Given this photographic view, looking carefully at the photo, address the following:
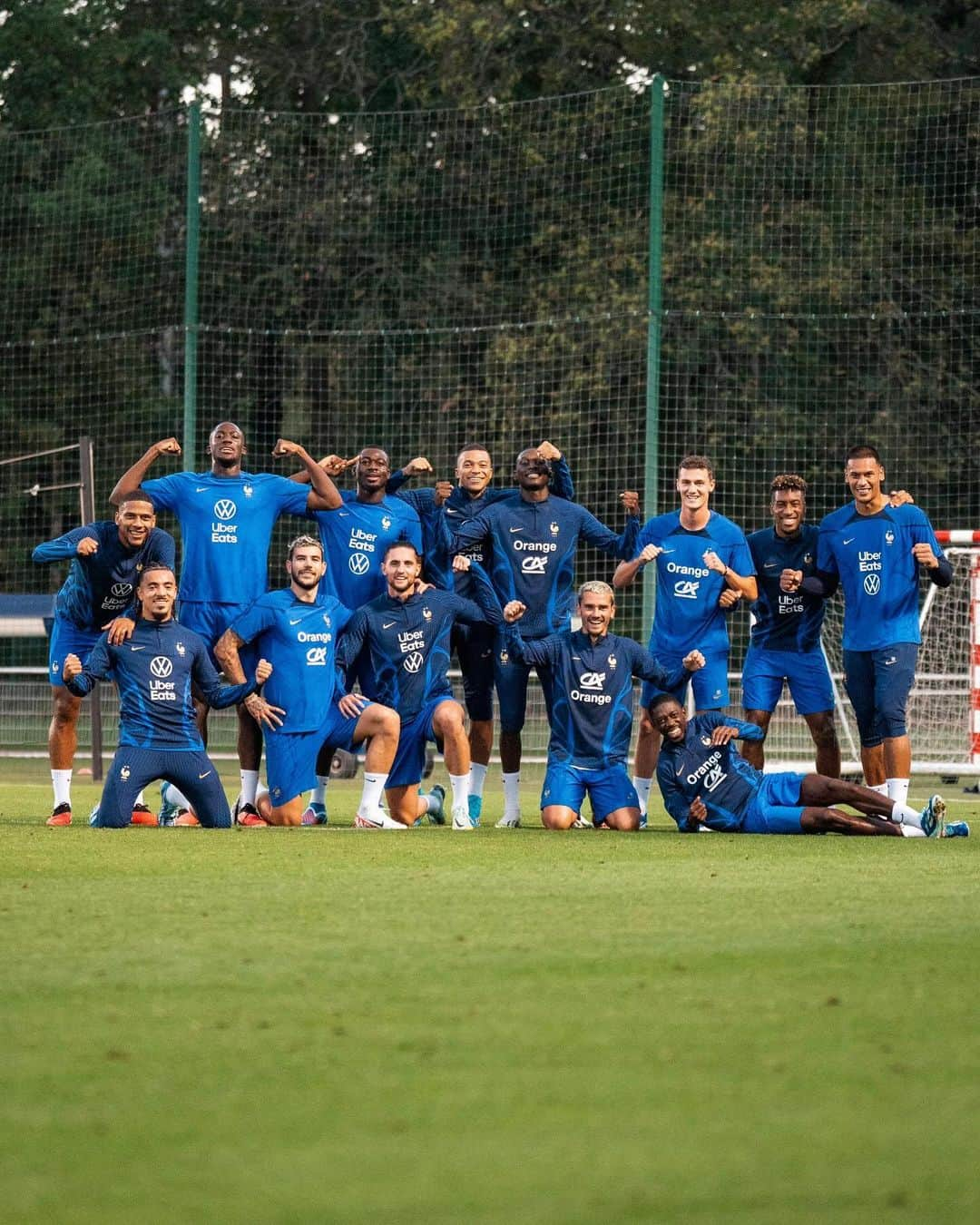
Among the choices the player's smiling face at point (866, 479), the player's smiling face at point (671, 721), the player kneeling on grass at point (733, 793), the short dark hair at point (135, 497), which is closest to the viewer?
the player kneeling on grass at point (733, 793)

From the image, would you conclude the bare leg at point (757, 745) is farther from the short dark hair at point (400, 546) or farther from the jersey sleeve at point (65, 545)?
the jersey sleeve at point (65, 545)

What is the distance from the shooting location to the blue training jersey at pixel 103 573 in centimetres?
1032

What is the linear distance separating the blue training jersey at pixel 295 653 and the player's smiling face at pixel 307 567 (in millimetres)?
118

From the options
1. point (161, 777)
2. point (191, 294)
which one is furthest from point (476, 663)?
point (191, 294)

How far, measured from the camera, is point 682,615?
1077 cm

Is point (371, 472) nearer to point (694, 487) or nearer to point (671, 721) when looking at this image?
point (694, 487)

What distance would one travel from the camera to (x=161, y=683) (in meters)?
9.70

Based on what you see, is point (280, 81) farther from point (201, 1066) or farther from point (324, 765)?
point (201, 1066)

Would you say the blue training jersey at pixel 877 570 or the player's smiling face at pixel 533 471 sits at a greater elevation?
the player's smiling face at pixel 533 471

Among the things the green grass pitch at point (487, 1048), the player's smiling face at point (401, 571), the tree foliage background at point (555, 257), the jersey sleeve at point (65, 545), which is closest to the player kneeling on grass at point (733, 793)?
the player's smiling face at point (401, 571)

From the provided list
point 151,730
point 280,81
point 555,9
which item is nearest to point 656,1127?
point 151,730

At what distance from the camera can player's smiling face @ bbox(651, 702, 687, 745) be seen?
31.4ft

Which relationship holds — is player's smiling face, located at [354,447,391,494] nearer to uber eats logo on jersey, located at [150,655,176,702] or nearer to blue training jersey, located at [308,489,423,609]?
blue training jersey, located at [308,489,423,609]

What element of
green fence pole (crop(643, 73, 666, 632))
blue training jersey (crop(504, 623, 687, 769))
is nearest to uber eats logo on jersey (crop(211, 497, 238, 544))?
blue training jersey (crop(504, 623, 687, 769))
